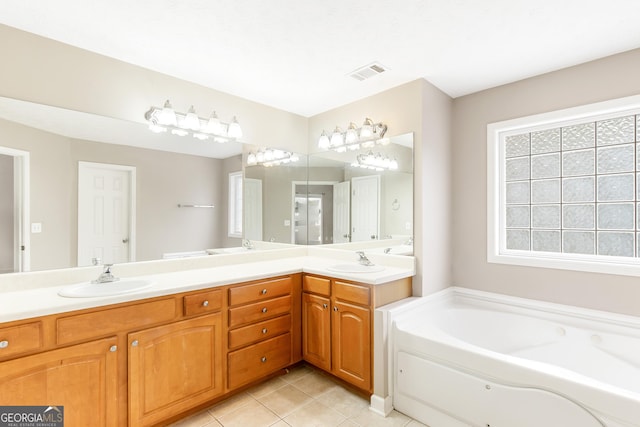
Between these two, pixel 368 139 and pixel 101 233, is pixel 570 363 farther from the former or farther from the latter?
pixel 101 233

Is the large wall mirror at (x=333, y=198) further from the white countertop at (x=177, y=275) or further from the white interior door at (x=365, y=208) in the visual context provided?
the white countertop at (x=177, y=275)

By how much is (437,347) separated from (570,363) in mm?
1065

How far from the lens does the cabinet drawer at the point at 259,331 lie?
2166 mm

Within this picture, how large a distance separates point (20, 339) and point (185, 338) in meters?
0.77

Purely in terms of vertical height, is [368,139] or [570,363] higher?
[368,139]

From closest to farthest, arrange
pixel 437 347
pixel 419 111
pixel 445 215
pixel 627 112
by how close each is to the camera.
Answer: pixel 437 347, pixel 627 112, pixel 419 111, pixel 445 215

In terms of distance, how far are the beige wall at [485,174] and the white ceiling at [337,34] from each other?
129 millimetres

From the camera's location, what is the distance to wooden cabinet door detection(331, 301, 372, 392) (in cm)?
217

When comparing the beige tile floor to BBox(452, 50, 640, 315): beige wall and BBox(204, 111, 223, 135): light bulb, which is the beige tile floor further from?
BBox(204, 111, 223, 135): light bulb

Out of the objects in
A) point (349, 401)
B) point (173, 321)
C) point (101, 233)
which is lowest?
point (349, 401)

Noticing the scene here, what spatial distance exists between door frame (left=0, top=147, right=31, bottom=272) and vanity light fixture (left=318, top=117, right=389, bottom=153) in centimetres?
232

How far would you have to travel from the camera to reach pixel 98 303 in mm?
1606

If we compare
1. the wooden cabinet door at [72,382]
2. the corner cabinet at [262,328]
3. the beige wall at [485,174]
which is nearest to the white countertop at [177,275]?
the corner cabinet at [262,328]

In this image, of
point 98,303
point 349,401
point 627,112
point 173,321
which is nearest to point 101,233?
point 98,303
